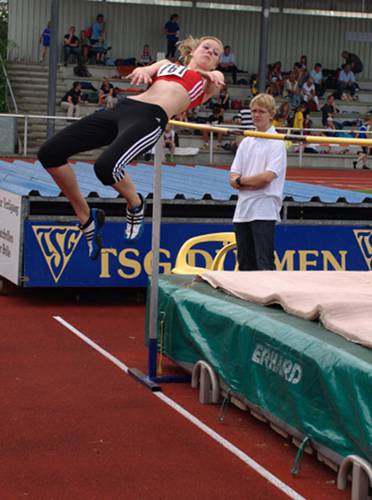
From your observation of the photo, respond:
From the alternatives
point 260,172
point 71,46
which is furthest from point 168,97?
point 71,46

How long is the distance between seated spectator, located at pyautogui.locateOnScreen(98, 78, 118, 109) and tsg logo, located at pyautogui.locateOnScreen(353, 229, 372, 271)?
53.8ft

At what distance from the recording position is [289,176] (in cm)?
2292

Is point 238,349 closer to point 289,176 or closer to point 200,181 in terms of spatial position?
point 200,181

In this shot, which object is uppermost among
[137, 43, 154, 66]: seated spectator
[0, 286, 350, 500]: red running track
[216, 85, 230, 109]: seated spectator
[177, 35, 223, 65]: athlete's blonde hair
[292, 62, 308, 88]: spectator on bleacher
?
[137, 43, 154, 66]: seated spectator

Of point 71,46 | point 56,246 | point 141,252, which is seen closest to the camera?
point 56,246

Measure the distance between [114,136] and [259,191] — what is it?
2.33 meters

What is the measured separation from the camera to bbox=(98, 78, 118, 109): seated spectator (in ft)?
83.7

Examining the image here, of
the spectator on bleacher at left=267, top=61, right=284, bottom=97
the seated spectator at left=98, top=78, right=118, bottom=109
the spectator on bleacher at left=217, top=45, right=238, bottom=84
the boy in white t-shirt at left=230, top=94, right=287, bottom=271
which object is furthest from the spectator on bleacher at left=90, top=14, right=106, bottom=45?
the boy in white t-shirt at left=230, top=94, right=287, bottom=271

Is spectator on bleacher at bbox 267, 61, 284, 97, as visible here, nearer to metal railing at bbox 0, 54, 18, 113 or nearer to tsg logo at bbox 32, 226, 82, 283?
metal railing at bbox 0, 54, 18, 113

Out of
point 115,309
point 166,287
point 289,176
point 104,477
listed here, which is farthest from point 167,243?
point 289,176

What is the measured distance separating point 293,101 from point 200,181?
18.0 metres

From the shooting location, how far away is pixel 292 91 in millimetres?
29547

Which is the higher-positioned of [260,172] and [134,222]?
[260,172]

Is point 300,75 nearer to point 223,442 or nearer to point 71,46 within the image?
point 71,46
